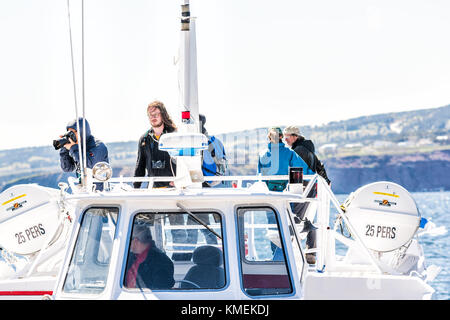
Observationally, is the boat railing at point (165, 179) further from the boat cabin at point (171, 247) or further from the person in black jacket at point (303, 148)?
the person in black jacket at point (303, 148)

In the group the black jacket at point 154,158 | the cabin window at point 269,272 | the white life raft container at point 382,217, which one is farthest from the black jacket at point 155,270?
the white life raft container at point 382,217

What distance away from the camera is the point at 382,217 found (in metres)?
8.62

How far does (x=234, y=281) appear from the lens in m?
6.36

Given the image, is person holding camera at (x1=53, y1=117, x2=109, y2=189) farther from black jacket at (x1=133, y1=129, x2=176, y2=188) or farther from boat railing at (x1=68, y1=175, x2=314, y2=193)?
boat railing at (x1=68, y1=175, x2=314, y2=193)

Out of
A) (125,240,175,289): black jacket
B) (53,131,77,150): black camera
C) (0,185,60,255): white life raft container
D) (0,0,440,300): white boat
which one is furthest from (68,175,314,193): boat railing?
(53,131,77,150): black camera

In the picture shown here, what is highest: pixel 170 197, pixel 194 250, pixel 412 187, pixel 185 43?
pixel 185 43

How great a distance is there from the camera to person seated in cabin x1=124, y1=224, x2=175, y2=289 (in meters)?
6.38

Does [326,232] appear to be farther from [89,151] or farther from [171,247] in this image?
[89,151]

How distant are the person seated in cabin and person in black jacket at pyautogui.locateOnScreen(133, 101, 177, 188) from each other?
220 cm

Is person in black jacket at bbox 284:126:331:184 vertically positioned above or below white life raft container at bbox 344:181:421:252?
above

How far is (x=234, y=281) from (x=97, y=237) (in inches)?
56.1

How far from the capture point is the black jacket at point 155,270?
638 cm
